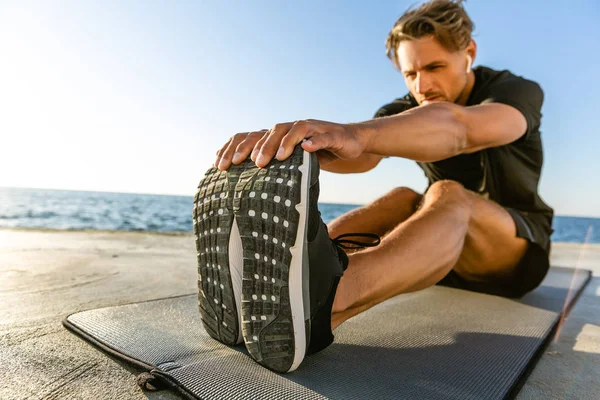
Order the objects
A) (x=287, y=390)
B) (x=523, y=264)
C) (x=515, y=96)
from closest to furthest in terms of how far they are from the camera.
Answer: (x=287, y=390), (x=515, y=96), (x=523, y=264)

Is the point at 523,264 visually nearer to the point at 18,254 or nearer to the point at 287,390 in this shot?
the point at 287,390

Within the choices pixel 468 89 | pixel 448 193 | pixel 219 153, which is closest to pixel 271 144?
pixel 219 153

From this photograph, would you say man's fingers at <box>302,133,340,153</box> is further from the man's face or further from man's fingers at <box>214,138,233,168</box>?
the man's face

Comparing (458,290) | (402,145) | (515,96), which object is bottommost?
(458,290)

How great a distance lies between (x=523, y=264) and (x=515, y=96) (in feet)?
2.32

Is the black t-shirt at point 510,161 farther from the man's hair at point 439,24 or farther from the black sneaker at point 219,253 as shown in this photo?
the black sneaker at point 219,253

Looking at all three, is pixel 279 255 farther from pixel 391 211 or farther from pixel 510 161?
pixel 510 161

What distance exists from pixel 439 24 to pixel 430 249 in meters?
1.14

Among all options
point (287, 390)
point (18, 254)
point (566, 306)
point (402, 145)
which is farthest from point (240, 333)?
point (18, 254)

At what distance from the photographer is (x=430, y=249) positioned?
4.08 feet

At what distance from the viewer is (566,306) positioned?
192cm

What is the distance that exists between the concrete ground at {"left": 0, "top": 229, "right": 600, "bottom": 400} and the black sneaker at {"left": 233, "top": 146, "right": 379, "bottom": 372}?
236mm

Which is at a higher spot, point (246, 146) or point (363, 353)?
point (246, 146)

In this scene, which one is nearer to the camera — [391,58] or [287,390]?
[287,390]
